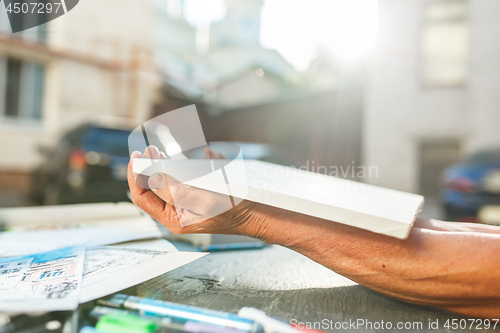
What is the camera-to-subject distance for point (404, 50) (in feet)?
24.9

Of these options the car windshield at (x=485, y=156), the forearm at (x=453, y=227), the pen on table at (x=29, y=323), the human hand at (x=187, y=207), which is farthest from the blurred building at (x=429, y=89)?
the pen on table at (x=29, y=323)

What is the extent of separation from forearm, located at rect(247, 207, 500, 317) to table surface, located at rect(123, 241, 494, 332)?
0.04 meters

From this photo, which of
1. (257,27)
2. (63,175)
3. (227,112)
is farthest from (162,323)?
(257,27)

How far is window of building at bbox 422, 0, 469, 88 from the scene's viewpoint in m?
7.17

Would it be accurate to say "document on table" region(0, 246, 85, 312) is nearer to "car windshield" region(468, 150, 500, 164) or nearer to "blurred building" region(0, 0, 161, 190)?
"car windshield" region(468, 150, 500, 164)

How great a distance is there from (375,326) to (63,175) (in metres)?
4.95

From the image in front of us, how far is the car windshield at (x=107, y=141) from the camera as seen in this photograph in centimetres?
427

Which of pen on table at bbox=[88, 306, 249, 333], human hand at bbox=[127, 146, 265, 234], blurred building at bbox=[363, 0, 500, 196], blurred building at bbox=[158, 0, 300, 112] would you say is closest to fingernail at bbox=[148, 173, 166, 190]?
human hand at bbox=[127, 146, 265, 234]

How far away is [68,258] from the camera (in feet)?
2.10

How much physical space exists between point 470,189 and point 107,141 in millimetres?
4428

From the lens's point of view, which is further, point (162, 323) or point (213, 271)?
point (213, 271)

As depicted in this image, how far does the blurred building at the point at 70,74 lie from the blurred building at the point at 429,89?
21.7 ft

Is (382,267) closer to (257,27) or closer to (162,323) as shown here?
(162,323)

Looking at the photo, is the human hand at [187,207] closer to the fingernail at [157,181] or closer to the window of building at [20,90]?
the fingernail at [157,181]
